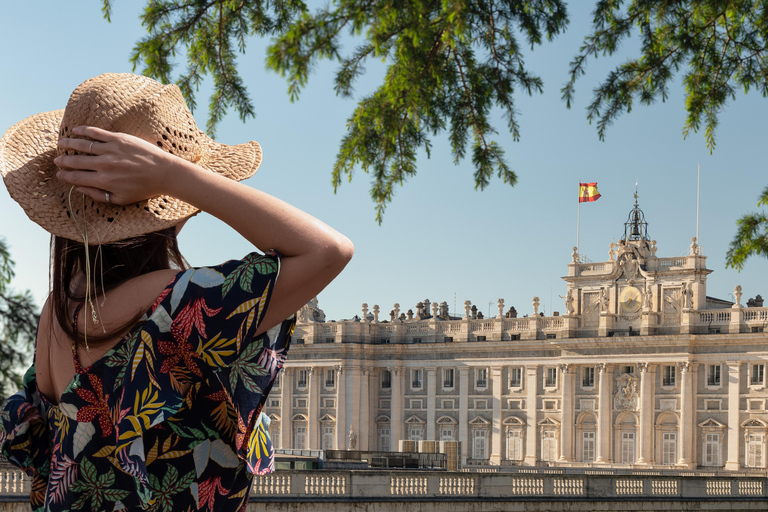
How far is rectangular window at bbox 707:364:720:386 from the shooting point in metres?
51.2

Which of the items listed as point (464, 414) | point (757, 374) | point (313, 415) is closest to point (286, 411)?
point (313, 415)

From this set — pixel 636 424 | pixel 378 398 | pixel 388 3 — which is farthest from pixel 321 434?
pixel 388 3

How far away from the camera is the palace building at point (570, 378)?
5091 centimetres

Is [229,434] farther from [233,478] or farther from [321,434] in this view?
[321,434]

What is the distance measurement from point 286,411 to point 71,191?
63663 millimetres

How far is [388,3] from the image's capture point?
3762mm

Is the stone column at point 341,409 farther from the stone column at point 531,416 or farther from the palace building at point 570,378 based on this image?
the stone column at point 531,416

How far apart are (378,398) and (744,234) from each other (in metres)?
56.2

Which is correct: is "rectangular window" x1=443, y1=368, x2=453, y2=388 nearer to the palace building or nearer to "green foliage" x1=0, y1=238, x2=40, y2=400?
the palace building

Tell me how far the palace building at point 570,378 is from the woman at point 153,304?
166 ft

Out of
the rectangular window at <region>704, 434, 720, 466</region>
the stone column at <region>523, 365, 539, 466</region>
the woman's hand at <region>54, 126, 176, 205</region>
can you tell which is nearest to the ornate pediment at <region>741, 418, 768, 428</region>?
the rectangular window at <region>704, 434, 720, 466</region>

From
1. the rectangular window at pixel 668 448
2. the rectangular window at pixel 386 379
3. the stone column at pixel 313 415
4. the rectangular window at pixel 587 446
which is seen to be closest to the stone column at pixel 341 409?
the stone column at pixel 313 415

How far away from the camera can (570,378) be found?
183 ft

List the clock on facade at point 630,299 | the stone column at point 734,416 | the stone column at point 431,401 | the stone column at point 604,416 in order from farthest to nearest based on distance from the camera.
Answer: the stone column at point 431,401 < the clock on facade at point 630,299 < the stone column at point 604,416 < the stone column at point 734,416
